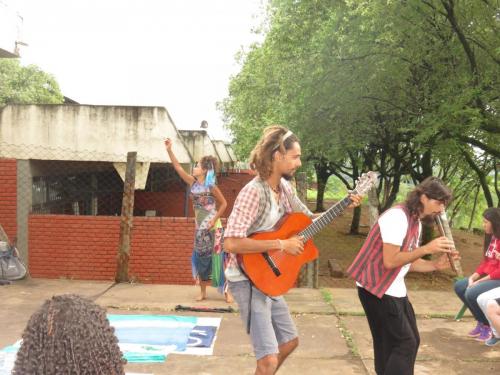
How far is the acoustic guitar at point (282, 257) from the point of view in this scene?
3428 millimetres

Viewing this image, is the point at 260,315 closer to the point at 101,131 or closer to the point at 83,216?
the point at 83,216

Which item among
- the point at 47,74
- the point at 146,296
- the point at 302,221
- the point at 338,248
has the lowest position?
the point at 338,248

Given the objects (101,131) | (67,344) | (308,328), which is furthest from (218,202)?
(67,344)

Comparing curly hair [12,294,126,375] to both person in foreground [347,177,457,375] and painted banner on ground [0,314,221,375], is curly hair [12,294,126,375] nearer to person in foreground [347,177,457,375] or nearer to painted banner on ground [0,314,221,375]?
person in foreground [347,177,457,375]

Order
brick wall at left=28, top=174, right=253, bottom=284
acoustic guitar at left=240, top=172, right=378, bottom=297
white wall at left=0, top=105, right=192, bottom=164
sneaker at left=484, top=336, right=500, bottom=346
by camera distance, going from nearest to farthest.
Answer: acoustic guitar at left=240, top=172, right=378, bottom=297
sneaker at left=484, top=336, right=500, bottom=346
brick wall at left=28, top=174, right=253, bottom=284
white wall at left=0, top=105, right=192, bottom=164

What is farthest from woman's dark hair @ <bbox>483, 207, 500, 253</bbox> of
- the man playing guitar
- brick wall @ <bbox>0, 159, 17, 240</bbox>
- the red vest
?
brick wall @ <bbox>0, 159, 17, 240</bbox>

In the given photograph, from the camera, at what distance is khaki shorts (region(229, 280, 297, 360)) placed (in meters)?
3.35

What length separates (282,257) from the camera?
3533mm

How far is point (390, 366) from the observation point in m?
3.52

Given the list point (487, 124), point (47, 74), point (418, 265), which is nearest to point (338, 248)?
point (487, 124)

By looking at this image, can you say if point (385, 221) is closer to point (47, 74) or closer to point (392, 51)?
point (392, 51)

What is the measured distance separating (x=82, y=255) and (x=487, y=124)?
8.21m

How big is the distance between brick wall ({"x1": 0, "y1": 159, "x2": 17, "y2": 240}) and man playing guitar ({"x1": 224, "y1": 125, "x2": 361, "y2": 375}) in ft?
19.4

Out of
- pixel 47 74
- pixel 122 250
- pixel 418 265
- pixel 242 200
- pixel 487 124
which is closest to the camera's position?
pixel 242 200
